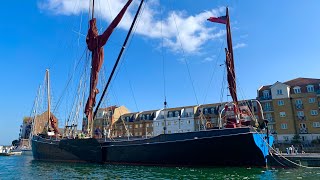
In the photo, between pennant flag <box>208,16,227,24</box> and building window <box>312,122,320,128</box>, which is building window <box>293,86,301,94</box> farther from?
pennant flag <box>208,16,227,24</box>

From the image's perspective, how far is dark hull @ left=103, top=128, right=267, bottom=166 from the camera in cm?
2792

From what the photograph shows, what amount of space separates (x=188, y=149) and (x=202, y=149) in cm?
157

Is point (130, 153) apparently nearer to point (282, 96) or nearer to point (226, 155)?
point (226, 155)

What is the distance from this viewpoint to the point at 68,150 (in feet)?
135

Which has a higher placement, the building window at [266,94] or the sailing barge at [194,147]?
the building window at [266,94]

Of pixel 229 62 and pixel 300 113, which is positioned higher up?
pixel 229 62

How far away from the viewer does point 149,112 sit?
9250 cm

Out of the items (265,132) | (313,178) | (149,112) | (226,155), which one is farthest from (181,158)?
(149,112)

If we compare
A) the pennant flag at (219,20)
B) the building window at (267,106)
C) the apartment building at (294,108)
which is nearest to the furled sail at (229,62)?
the pennant flag at (219,20)

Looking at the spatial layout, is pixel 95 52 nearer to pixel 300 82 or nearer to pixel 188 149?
pixel 188 149

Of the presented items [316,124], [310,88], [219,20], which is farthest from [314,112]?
[219,20]

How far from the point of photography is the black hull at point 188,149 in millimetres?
28000

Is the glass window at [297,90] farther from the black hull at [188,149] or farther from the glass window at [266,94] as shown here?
the black hull at [188,149]

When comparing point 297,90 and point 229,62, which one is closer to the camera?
point 229,62
